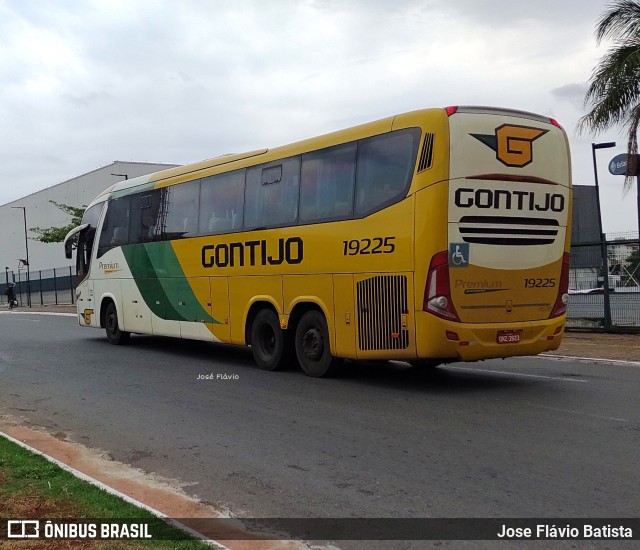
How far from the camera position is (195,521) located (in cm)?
513

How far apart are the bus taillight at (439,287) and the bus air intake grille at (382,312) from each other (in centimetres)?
41

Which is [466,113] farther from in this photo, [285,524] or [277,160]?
[285,524]

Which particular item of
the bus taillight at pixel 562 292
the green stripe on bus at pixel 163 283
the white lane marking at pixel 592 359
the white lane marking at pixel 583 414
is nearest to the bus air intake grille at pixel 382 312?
the white lane marking at pixel 583 414

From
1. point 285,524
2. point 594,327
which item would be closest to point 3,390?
point 285,524

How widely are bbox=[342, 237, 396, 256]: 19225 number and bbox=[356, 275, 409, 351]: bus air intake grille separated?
0.36 meters

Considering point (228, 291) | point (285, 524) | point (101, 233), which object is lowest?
point (285, 524)

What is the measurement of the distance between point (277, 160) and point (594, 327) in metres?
9.61

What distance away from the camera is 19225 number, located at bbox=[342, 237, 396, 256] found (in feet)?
31.8

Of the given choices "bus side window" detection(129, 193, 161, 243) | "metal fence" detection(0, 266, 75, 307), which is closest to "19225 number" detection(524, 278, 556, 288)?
"bus side window" detection(129, 193, 161, 243)

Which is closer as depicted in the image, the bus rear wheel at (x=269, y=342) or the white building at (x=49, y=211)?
the bus rear wheel at (x=269, y=342)

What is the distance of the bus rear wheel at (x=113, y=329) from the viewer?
1712 cm

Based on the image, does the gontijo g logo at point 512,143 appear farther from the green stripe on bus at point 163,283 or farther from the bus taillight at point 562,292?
the green stripe on bus at point 163,283

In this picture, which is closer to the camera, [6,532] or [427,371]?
[6,532]

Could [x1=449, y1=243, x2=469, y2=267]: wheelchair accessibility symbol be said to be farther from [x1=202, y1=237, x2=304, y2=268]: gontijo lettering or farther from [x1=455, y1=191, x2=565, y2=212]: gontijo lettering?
[x1=202, y1=237, x2=304, y2=268]: gontijo lettering
